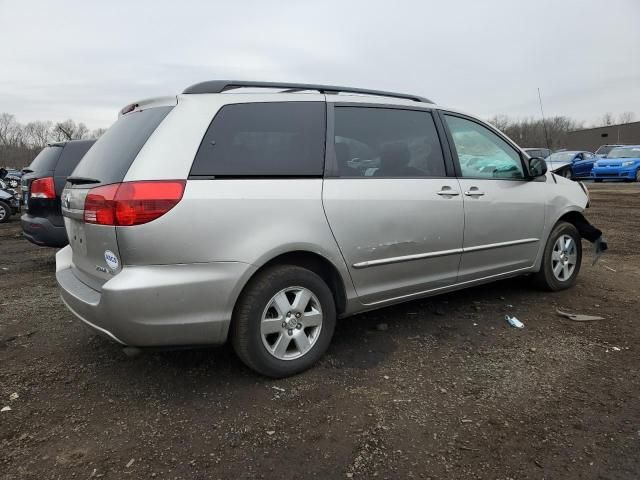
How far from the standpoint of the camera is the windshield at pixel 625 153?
2040 cm

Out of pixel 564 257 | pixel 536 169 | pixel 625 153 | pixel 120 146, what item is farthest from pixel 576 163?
pixel 120 146

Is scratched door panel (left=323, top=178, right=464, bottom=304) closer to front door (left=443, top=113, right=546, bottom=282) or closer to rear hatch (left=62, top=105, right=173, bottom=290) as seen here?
front door (left=443, top=113, right=546, bottom=282)

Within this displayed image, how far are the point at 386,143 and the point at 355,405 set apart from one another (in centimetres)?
185

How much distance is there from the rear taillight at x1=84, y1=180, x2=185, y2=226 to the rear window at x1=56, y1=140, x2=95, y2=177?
3745 mm

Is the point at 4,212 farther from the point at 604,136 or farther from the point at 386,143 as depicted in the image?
the point at 604,136

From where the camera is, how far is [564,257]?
4852 millimetres

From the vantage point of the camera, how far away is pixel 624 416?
260 cm

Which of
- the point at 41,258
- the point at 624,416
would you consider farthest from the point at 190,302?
the point at 41,258

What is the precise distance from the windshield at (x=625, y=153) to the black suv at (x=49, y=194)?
2169 centimetres

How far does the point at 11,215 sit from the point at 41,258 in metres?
7.16

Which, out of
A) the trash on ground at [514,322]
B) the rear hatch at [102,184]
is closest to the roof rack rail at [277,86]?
the rear hatch at [102,184]

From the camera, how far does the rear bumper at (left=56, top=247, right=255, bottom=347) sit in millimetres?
2506

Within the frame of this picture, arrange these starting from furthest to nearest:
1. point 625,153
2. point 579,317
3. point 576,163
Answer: point 576,163 < point 625,153 < point 579,317

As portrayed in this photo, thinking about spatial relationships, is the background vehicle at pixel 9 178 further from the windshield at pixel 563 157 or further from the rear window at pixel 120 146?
the windshield at pixel 563 157
